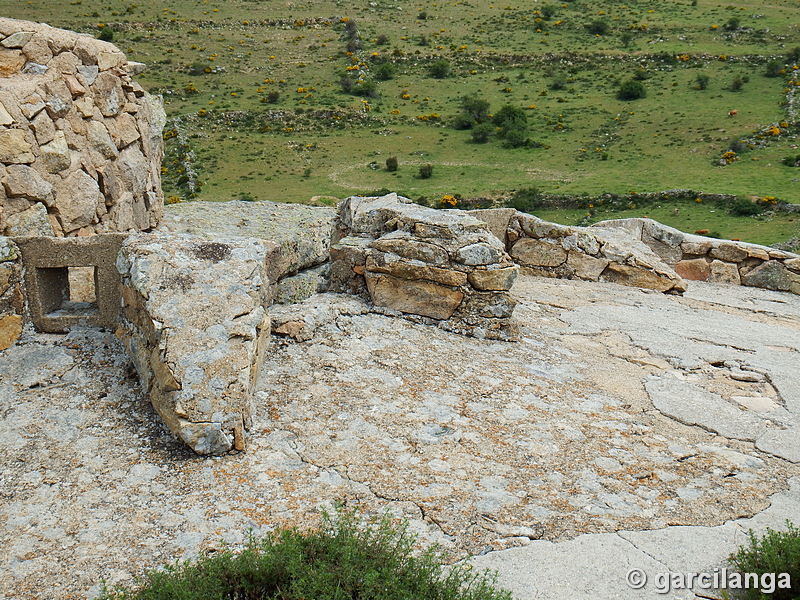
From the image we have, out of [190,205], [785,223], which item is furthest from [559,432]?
[785,223]

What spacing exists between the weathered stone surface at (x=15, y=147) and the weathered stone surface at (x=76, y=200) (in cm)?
62

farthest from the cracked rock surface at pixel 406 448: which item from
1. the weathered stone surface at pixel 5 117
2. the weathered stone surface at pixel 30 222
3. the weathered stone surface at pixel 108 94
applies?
the weathered stone surface at pixel 108 94

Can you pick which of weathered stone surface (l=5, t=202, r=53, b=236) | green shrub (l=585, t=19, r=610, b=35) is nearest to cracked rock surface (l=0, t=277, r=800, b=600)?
weathered stone surface (l=5, t=202, r=53, b=236)

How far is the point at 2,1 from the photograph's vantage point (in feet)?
156

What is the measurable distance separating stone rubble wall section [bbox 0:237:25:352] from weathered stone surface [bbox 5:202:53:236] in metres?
2.02

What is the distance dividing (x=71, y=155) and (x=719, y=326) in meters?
8.60

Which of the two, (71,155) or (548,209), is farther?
(548,209)

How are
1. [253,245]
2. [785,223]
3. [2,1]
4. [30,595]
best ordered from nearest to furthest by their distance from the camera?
1. [30,595]
2. [253,245]
3. [785,223]
4. [2,1]

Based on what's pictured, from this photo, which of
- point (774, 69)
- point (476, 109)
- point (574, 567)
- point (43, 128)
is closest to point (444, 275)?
point (574, 567)

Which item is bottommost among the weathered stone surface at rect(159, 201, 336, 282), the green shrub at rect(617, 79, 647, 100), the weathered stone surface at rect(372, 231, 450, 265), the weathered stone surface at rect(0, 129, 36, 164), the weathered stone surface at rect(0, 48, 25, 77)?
the green shrub at rect(617, 79, 647, 100)

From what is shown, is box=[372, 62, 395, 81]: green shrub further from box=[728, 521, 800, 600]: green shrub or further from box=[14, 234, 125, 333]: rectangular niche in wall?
box=[728, 521, 800, 600]: green shrub

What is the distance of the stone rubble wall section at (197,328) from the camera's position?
5176 millimetres

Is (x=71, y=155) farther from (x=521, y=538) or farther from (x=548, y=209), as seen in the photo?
(x=548, y=209)

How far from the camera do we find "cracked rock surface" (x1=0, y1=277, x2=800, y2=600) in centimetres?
450
